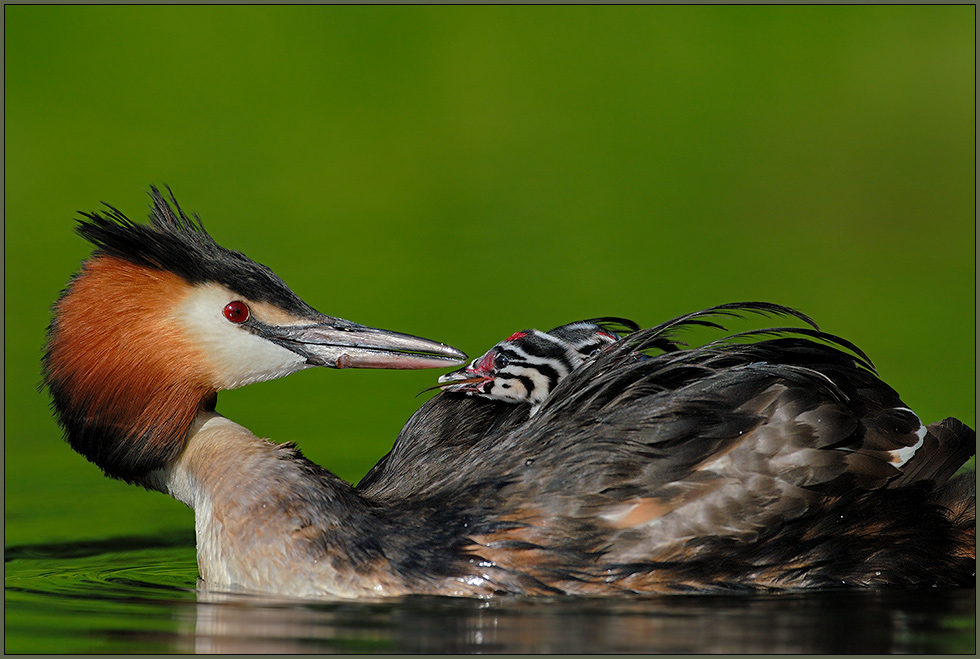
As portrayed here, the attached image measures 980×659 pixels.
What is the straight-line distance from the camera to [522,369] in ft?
22.2

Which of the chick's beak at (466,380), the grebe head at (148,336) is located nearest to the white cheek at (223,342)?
the grebe head at (148,336)

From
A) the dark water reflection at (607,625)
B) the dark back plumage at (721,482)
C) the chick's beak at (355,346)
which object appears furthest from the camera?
the chick's beak at (355,346)

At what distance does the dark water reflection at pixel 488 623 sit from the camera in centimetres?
495

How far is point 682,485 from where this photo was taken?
5707 mm

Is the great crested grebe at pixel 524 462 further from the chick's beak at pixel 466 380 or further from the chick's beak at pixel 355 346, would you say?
the chick's beak at pixel 466 380

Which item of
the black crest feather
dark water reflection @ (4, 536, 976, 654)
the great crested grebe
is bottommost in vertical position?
dark water reflection @ (4, 536, 976, 654)

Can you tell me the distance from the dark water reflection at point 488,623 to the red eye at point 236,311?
3.92 ft

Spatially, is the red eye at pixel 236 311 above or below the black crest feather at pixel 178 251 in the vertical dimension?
below

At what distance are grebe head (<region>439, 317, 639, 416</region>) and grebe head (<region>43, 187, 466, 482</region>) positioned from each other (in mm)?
Result: 1038

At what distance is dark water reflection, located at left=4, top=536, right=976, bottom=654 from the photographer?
4.95 m

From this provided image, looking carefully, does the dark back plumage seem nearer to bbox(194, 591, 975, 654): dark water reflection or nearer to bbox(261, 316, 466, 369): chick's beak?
bbox(194, 591, 975, 654): dark water reflection

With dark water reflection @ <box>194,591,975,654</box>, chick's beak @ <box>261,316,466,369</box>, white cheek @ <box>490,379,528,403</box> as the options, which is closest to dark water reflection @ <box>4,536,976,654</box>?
dark water reflection @ <box>194,591,975,654</box>

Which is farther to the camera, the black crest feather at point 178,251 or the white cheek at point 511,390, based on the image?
the white cheek at point 511,390

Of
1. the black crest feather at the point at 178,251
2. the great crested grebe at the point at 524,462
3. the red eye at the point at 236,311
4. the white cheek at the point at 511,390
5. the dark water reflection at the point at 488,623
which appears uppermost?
the black crest feather at the point at 178,251
